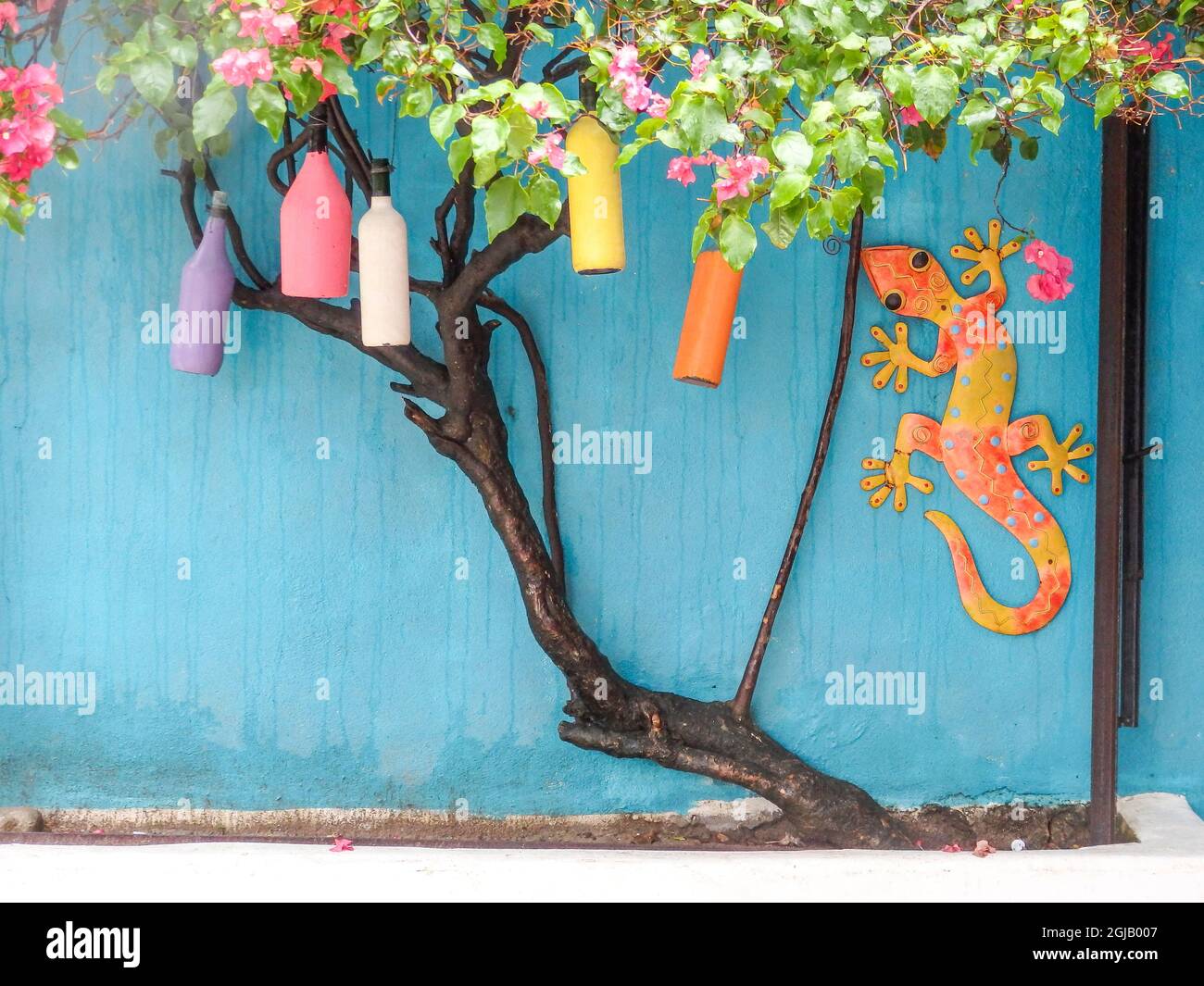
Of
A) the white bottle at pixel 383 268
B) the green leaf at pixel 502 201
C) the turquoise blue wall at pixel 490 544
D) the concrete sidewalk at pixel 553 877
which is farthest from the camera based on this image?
the turquoise blue wall at pixel 490 544

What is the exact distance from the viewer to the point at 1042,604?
3.26 m

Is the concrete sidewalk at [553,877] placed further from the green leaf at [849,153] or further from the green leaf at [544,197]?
the green leaf at [849,153]

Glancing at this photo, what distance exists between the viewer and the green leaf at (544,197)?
2131 millimetres

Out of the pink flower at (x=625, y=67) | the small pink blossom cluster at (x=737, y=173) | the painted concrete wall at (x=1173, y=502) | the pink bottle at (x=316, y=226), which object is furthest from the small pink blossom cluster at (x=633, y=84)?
the painted concrete wall at (x=1173, y=502)

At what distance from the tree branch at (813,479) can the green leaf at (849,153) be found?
1.14 m

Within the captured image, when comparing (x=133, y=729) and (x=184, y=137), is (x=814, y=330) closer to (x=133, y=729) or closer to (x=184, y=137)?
(x=184, y=137)

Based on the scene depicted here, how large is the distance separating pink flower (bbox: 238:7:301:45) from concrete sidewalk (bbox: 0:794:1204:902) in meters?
1.73

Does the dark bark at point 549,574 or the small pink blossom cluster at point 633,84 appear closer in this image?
the small pink blossom cluster at point 633,84

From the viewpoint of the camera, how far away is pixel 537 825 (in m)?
3.30

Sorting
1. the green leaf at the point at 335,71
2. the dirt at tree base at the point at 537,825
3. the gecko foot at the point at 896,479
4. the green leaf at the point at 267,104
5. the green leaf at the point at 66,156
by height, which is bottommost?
the dirt at tree base at the point at 537,825

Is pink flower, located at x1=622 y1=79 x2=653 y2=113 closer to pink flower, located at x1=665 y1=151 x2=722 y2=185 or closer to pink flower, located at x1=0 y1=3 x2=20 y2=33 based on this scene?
pink flower, located at x1=665 y1=151 x2=722 y2=185

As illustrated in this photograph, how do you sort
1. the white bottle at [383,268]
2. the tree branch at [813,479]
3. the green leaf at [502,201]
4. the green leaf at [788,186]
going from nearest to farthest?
1. the green leaf at [788,186]
2. the green leaf at [502,201]
3. the white bottle at [383,268]
4. the tree branch at [813,479]

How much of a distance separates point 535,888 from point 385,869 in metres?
0.34

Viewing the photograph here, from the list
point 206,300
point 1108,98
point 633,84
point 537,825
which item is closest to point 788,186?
point 633,84
